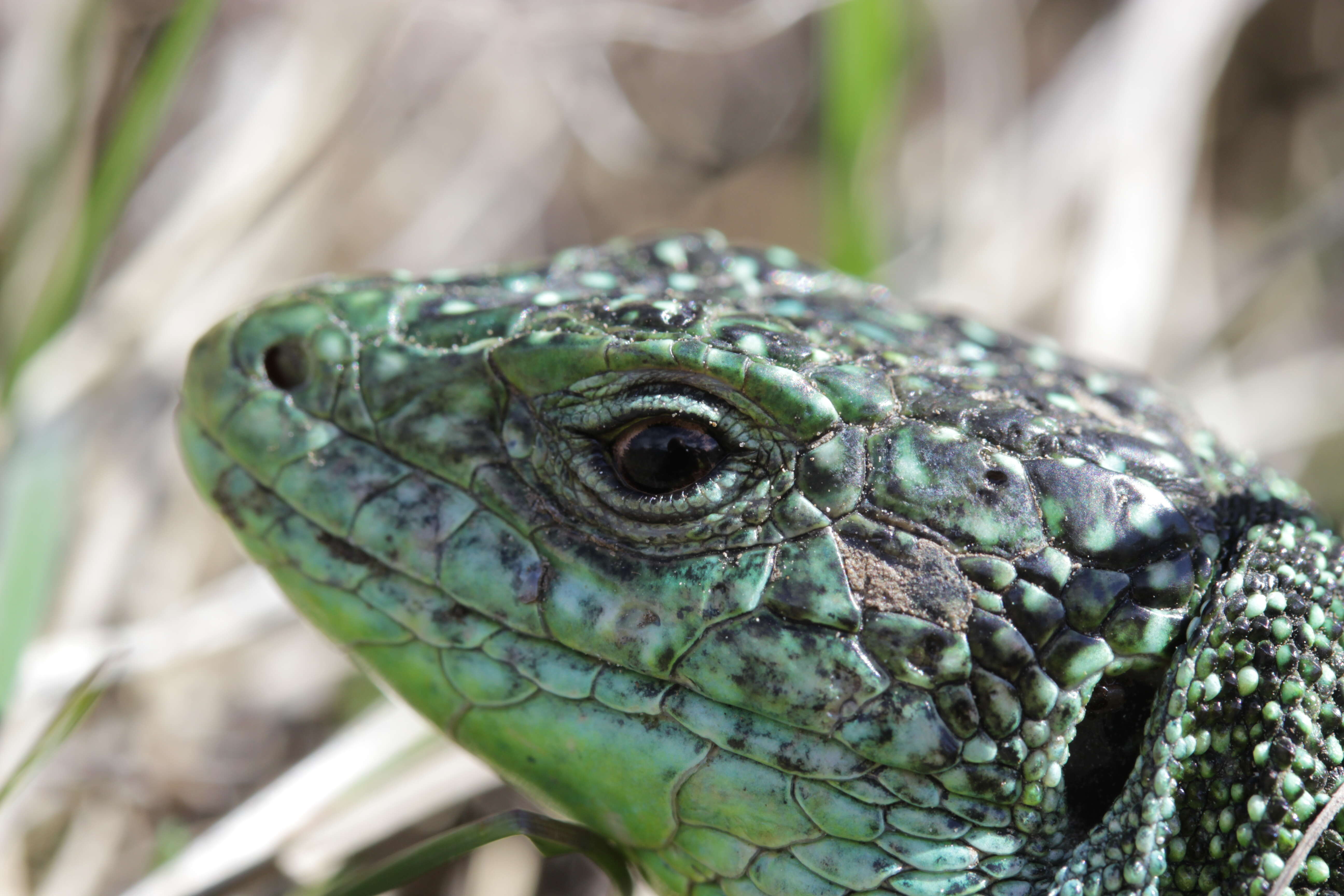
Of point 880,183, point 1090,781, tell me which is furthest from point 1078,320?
point 1090,781

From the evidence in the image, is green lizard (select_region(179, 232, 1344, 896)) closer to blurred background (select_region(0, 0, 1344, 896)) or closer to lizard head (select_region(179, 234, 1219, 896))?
lizard head (select_region(179, 234, 1219, 896))

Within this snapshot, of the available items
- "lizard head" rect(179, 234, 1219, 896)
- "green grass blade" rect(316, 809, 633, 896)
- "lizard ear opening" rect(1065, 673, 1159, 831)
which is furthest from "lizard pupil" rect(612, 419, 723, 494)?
"lizard ear opening" rect(1065, 673, 1159, 831)

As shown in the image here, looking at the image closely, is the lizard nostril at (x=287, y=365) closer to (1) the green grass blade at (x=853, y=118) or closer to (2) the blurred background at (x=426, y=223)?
(2) the blurred background at (x=426, y=223)

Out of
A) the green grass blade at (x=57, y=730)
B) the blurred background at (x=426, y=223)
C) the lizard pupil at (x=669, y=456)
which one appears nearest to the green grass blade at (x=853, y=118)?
the blurred background at (x=426, y=223)

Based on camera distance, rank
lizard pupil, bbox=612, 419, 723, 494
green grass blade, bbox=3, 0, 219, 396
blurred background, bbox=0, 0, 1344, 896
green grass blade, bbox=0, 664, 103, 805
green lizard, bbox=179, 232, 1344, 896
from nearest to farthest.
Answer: green lizard, bbox=179, 232, 1344, 896
lizard pupil, bbox=612, 419, 723, 494
green grass blade, bbox=0, 664, 103, 805
blurred background, bbox=0, 0, 1344, 896
green grass blade, bbox=3, 0, 219, 396

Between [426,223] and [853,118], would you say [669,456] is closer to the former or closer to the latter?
[853,118]

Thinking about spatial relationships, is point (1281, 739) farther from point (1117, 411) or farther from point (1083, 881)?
point (1117, 411)

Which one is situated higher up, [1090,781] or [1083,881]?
[1090,781]
